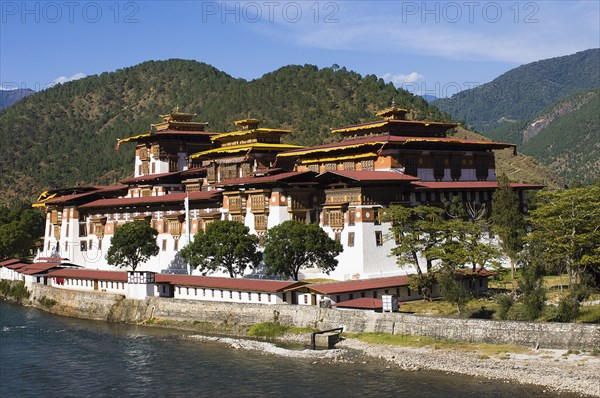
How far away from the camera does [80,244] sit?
11238 cm

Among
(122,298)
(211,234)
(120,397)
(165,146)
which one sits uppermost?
(165,146)

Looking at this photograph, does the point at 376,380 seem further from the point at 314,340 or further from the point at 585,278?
the point at 585,278

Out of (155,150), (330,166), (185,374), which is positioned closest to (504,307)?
(185,374)

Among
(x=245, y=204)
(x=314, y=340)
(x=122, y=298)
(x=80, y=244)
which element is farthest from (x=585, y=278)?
(x=80, y=244)

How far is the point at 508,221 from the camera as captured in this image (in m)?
78.9

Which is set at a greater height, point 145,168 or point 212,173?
point 145,168

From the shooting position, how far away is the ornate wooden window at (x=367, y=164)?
89675mm

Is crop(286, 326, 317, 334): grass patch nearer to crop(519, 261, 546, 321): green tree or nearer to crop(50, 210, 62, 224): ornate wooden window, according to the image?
crop(519, 261, 546, 321): green tree

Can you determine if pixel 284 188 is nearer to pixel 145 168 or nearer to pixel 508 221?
pixel 508 221

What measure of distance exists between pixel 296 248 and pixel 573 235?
24.1 metres

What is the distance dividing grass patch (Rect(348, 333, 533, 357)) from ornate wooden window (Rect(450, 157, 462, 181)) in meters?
35.9

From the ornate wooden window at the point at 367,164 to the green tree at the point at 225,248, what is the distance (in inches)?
634

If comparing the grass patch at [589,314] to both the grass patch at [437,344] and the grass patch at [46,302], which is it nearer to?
the grass patch at [437,344]

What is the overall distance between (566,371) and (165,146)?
84.4 meters
